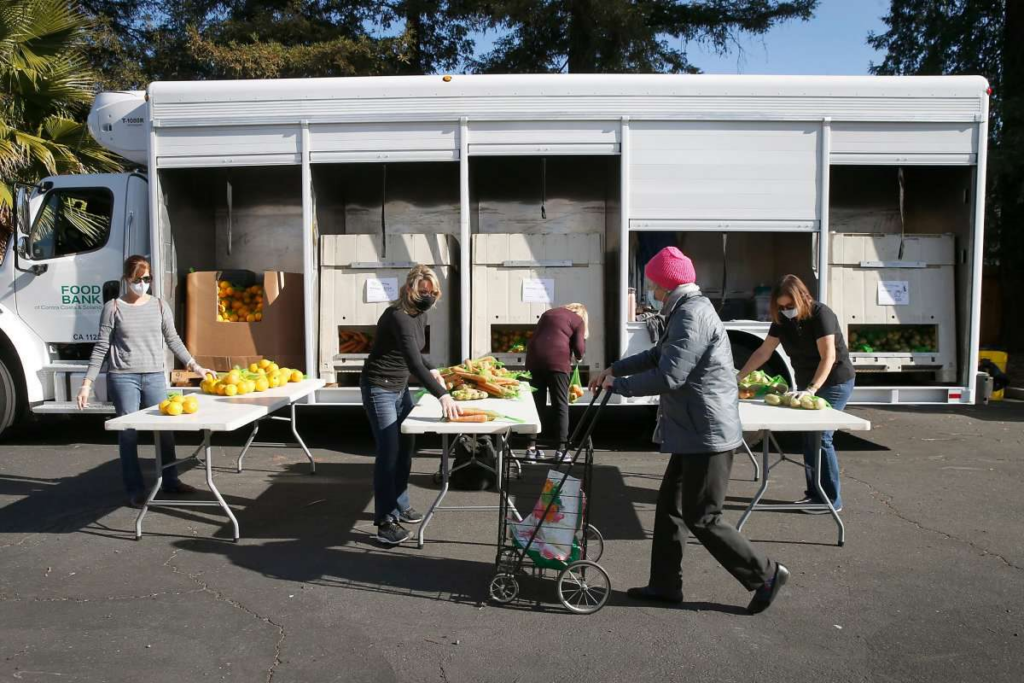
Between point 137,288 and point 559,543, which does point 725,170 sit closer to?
point 559,543

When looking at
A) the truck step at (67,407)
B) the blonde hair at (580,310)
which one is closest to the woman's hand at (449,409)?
the blonde hair at (580,310)

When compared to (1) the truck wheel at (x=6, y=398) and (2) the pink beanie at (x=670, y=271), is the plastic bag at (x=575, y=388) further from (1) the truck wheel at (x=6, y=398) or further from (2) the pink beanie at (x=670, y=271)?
(1) the truck wheel at (x=6, y=398)

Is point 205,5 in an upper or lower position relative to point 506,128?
upper

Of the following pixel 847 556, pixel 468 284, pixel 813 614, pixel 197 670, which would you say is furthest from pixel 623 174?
pixel 197 670

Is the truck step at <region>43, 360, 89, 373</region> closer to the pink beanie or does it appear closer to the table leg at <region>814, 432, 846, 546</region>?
the pink beanie

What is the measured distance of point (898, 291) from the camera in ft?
24.1

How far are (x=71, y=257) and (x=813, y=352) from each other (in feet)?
22.5

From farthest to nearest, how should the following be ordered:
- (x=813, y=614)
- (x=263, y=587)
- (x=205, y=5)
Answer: (x=205, y=5), (x=263, y=587), (x=813, y=614)

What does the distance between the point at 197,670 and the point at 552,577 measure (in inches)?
72.8

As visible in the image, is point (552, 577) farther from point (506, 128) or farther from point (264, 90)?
point (264, 90)

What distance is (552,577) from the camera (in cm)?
436

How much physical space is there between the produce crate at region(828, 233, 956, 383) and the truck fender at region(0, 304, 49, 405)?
296 inches

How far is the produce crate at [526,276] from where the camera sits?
739 centimetres

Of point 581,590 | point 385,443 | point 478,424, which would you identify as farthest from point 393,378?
point 581,590
